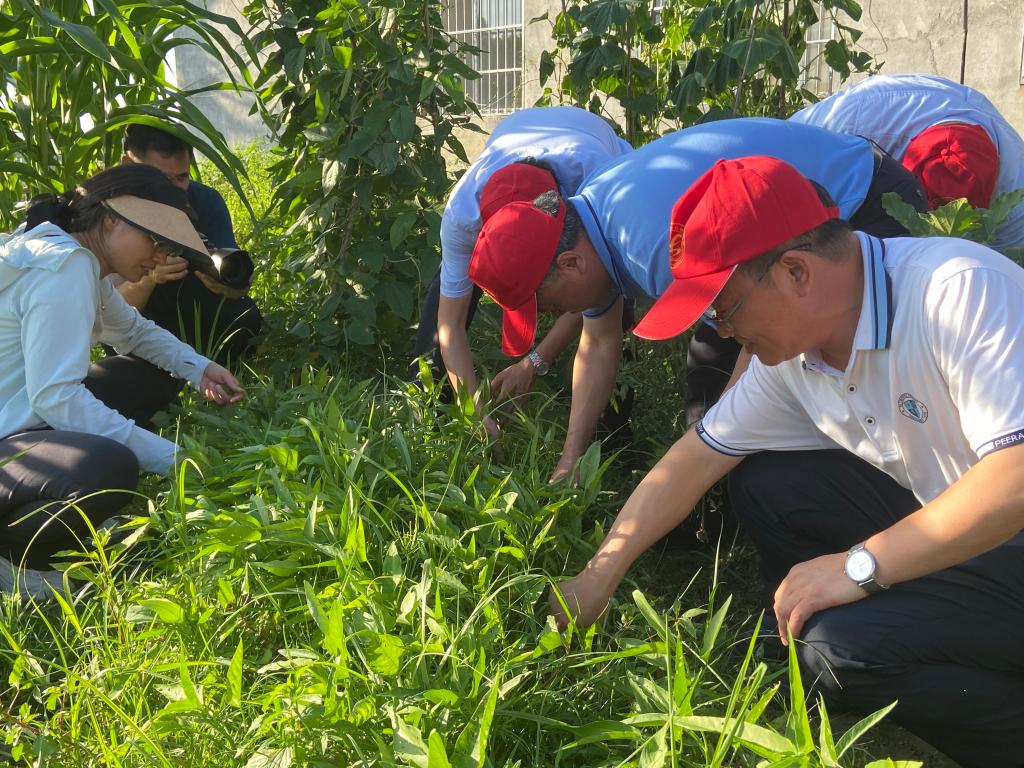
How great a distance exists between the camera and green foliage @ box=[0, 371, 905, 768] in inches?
61.7

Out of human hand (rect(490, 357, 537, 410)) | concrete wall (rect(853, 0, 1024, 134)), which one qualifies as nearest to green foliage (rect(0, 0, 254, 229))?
human hand (rect(490, 357, 537, 410))

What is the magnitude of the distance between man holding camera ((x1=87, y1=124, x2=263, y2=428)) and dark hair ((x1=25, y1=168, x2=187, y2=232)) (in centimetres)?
50

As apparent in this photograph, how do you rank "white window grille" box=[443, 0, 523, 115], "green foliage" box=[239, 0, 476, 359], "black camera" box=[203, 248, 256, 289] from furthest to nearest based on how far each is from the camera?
1. "white window grille" box=[443, 0, 523, 115]
2. "green foliage" box=[239, 0, 476, 359]
3. "black camera" box=[203, 248, 256, 289]

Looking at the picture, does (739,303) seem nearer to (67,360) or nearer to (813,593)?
(813,593)

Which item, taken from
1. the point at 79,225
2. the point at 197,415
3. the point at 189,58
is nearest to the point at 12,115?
the point at 79,225

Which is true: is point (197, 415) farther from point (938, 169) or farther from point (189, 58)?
point (189, 58)

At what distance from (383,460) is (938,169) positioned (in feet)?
4.75

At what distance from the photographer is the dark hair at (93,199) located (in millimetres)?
2660

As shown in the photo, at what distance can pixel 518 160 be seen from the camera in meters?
2.65

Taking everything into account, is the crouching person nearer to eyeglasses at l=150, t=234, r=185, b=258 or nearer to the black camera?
eyeglasses at l=150, t=234, r=185, b=258

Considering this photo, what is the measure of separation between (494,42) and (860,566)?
7903 mm

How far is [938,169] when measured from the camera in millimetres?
2527

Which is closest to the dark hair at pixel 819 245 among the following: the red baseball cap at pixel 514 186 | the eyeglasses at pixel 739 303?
the eyeglasses at pixel 739 303

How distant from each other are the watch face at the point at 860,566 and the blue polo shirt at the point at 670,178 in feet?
2.43
